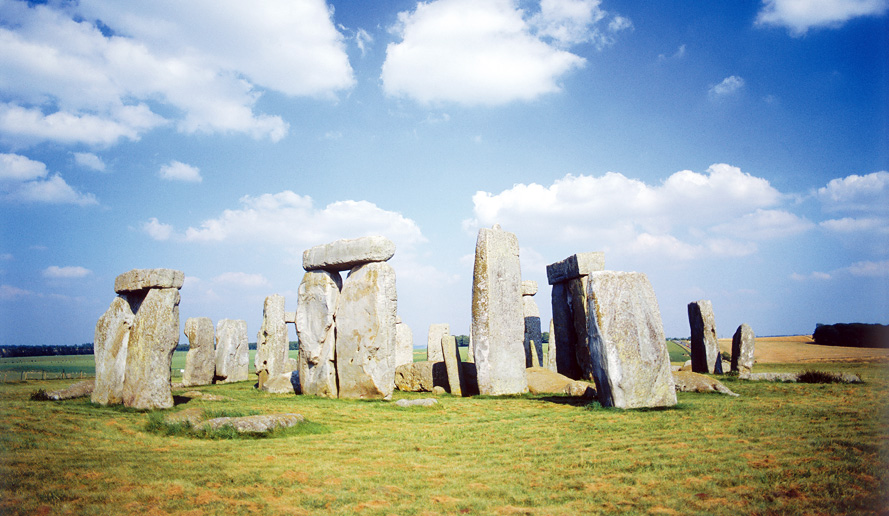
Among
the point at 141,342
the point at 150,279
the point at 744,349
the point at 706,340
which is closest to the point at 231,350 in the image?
the point at 141,342

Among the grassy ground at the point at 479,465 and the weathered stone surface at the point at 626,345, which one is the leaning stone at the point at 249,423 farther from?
the weathered stone surface at the point at 626,345

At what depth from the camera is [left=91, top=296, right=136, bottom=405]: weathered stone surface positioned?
9.19m

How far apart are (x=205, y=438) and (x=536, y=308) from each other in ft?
47.7

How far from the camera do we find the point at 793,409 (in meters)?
7.11

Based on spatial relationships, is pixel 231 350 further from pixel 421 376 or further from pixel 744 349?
pixel 744 349

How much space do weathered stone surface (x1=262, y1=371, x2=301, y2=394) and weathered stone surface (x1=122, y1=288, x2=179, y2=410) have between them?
3.91 metres

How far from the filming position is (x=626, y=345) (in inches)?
298

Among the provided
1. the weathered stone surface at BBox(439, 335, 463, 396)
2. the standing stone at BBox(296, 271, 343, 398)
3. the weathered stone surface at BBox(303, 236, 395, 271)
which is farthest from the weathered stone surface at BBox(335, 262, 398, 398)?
the weathered stone surface at BBox(439, 335, 463, 396)

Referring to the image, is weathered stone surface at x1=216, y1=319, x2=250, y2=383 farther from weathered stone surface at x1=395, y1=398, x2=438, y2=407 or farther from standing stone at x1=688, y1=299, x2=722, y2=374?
standing stone at x1=688, y1=299, x2=722, y2=374

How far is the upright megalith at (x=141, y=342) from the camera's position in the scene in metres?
8.52

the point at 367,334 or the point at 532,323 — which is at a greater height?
the point at 367,334

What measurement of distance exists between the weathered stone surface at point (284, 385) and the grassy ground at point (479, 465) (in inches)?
201

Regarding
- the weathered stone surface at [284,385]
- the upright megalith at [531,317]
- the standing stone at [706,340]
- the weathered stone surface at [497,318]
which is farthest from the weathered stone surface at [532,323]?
the weathered stone surface at [284,385]

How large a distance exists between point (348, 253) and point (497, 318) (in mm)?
3907
